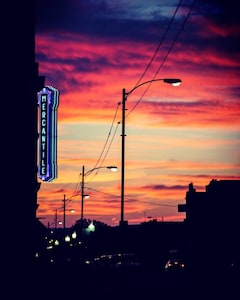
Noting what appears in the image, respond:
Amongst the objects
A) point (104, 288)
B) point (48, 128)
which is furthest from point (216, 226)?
point (48, 128)

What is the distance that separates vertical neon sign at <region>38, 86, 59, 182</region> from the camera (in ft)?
120

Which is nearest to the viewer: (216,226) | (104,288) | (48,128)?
(104,288)

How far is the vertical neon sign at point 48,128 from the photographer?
36.5 metres

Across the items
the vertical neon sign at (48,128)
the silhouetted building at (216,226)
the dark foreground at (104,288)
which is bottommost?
the dark foreground at (104,288)

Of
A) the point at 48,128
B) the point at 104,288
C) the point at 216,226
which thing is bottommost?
the point at 104,288

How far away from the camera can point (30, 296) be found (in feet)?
92.6

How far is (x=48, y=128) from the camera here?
3666 centimetres

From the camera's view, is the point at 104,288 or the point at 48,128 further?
the point at 48,128

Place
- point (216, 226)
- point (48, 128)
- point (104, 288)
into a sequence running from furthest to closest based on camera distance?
1. point (216, 226)
2. point (48, 128)
3. point (104, 288)

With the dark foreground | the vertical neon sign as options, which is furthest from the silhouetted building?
the vertical neon sign

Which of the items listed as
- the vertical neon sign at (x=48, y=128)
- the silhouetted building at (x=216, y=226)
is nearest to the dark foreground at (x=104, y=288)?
the vertical neon sign at (x=48, y=128)

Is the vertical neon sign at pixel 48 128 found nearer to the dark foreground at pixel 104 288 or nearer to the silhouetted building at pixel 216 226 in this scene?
the dark foreground at pixel 104 288

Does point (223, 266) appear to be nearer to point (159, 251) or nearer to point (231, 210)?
point (231, 210)

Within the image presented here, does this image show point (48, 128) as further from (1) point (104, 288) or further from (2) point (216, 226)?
(2) point (216, 226)
